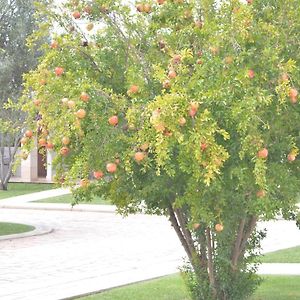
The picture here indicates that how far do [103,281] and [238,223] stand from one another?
4298 millimetres

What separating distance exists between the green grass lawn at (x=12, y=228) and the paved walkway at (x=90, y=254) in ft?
2.31

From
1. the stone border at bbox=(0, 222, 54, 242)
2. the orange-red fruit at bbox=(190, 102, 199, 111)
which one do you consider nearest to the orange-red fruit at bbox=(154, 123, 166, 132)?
the orange-red fruit at bbox=(190, 102, 199, 111)

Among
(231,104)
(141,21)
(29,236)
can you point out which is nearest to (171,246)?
(29,236)

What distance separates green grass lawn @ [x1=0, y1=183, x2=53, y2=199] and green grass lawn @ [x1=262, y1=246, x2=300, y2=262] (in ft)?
66.3

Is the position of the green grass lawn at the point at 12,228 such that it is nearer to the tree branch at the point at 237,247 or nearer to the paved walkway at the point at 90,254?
the paved walkway at the point at 90,254

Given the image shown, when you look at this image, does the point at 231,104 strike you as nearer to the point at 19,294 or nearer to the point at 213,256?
the point at 213,256

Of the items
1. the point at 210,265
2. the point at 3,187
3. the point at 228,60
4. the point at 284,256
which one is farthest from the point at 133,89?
the point at 3,187

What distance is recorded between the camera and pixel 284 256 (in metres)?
16.0

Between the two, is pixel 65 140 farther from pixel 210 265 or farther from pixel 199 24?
pixel 210 265

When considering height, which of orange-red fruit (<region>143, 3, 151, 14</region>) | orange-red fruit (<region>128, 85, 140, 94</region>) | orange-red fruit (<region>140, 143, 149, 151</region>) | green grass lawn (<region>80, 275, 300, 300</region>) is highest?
orange-red fruit (<region>143, 3, 151, 14</region>)

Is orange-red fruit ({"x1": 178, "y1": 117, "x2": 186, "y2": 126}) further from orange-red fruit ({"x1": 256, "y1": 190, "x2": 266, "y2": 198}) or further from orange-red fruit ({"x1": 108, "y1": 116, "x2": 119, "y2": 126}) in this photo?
orange-red fruit ({"x1": 256, "y1": 190, "x2": 266, "y2": 198})

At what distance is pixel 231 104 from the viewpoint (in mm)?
7324

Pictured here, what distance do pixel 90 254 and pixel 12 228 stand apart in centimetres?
517

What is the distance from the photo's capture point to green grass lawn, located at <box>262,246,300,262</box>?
15341mm
